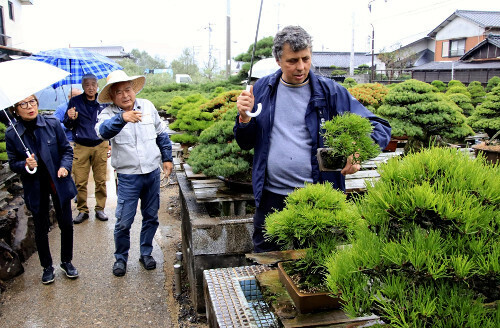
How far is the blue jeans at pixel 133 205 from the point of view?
3953 mm

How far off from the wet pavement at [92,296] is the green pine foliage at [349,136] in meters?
2.33

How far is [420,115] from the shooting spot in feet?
19.2

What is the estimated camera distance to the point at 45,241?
3.99m

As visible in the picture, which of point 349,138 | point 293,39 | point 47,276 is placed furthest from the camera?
point 47,276

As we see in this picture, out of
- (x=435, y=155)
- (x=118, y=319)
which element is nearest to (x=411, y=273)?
(x=435, y=155)

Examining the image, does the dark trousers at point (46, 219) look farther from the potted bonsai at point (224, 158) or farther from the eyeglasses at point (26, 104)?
the potted bonsai at point (224, 158)

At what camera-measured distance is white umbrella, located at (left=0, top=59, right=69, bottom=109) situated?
11.4 ft

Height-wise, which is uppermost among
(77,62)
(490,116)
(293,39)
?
(77,62)

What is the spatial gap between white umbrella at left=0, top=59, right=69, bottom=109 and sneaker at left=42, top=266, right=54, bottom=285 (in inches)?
67.6

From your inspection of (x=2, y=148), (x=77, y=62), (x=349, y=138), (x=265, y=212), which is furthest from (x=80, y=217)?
(x=349, y=138)

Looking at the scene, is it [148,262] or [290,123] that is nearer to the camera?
[290,123]

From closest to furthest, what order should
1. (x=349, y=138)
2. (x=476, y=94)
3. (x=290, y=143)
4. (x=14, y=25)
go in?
(x=349, y=138) < (x=290, y=143) < (x=476, y=94) < (x=14, y=25)

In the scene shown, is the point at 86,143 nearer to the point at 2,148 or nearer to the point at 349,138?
the point at 2,148

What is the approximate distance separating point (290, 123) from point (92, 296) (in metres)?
2.69
